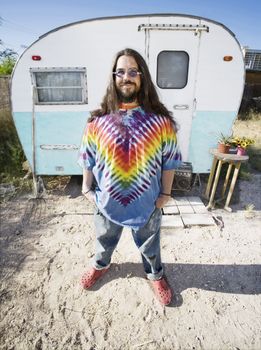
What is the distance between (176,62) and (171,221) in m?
2.64

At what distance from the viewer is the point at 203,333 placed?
2506 mm

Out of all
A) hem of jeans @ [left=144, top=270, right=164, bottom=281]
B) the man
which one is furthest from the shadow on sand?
the man

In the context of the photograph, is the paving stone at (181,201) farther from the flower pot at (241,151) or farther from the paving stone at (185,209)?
the flower pot at (241,151)

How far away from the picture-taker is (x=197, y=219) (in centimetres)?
426

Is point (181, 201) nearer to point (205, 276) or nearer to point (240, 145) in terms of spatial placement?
point (240, 145)

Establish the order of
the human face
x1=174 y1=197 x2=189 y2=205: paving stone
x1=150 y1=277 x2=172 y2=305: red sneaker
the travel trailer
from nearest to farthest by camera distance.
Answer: the human face, x1=150 y1=277 x2=172 y2=305: red sneaker, the travel trailer, x1=174 y1=197 x2=189 y2=205: paving stone

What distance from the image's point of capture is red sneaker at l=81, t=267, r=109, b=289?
295 centimetres

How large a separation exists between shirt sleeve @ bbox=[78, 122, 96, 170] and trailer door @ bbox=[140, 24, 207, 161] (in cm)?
206

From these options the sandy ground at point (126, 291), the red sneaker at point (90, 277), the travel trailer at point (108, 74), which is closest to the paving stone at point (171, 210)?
the sandy ground at point (126, 291)

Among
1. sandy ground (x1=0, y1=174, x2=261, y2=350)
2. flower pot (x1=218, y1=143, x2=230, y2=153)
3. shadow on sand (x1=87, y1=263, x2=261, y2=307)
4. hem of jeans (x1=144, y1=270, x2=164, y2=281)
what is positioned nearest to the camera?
sandy ground (x1=0, y1=174, x2=261, y2=350)

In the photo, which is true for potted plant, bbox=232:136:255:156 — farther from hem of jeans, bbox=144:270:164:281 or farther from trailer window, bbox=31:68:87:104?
trailer window, bbox=31:68:87:104

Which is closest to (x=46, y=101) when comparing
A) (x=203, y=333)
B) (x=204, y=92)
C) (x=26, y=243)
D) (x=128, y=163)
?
(x=26, y=243)

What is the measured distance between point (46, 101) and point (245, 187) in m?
4.33

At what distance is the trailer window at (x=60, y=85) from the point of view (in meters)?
4.30
